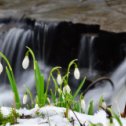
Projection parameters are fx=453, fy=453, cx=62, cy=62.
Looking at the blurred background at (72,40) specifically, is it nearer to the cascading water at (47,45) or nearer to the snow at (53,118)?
the cascading water at (47,45)

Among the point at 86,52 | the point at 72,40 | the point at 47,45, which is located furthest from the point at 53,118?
the point at 47,45

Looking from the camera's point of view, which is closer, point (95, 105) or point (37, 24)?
point (95, 105)

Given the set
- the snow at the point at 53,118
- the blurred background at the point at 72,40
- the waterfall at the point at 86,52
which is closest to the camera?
the snow at the point at 53,118

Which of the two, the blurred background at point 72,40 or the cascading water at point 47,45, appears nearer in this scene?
the blurred background at point 72,40

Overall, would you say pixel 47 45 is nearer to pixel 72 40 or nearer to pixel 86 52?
pixel 72 40

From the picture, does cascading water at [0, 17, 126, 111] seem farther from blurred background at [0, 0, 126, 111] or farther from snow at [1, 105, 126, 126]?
snow at [1, 105, 126, 126]

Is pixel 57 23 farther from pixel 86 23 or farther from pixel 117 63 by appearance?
pixel 117 63

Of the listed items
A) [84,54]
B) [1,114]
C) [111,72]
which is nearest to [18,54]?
[84,54]

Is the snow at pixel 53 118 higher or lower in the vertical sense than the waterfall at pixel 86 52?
higher

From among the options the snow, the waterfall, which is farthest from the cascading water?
the snow

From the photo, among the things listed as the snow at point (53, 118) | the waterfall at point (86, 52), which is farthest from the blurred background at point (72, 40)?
the snow at point (53, 118)

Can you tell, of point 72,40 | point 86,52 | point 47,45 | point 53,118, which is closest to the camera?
point 53,118
